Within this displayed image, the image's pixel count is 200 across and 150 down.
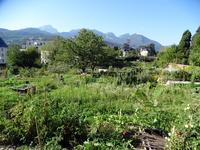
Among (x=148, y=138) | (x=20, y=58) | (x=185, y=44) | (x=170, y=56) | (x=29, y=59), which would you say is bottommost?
(x=29, y=59)

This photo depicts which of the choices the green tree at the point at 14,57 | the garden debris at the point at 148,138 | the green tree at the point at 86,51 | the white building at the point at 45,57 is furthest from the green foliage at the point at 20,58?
the garden debris at the point at 148,138

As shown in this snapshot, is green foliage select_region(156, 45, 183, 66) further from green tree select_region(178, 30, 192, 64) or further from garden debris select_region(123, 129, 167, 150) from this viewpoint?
garden debris select_region(123, 129, 167, 150)

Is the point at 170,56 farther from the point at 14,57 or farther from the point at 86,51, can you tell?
the point at 14,57

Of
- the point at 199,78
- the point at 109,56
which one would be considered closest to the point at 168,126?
the point at 199,78

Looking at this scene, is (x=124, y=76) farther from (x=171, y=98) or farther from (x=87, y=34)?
(x=87, y=34)

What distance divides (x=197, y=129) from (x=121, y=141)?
978 mm

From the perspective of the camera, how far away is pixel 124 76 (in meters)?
16.7

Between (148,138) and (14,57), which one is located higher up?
(148,138)

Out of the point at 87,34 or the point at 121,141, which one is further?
the point at 87,34

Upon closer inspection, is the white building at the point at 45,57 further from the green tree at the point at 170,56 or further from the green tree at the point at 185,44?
the green tree at the point at 185,44

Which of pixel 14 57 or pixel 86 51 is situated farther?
pixel 14 57

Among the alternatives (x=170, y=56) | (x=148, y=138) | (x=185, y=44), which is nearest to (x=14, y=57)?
(x=170, y=56)

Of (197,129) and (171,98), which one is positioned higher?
(197,129)

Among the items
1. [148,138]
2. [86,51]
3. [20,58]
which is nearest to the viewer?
[148,138]
